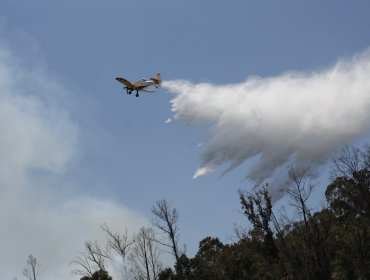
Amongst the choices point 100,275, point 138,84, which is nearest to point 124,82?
point 138,84

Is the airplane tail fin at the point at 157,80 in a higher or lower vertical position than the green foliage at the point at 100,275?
higher

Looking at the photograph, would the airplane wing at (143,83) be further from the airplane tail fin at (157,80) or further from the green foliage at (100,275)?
the green foliage at (100,275)

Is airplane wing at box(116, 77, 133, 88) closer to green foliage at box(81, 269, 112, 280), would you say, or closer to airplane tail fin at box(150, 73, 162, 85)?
airplane tail fin at box(150, 73, 162, 85)

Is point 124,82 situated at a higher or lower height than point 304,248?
higher

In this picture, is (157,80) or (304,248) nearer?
(304,248)

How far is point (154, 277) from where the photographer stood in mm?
60938

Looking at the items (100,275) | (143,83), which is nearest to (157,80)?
(143,83)

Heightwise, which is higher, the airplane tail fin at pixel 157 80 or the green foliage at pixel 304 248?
the airplane tail fin at pixel 157 80

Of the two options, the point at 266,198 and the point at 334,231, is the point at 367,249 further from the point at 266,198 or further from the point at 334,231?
the point at 266,198

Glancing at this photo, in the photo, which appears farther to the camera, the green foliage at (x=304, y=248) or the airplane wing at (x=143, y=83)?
the airplane wing at (x=143, y=83)

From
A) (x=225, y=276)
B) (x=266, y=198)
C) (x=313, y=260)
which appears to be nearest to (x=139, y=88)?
(x=266, y=198)

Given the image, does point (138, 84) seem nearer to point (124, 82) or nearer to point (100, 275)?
point (124, 82)

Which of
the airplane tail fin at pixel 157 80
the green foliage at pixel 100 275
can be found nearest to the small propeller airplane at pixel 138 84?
the airplane tail fin at pixel 157 80

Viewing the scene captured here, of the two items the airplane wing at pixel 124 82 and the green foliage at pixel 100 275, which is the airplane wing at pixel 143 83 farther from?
the green foliage at pixel 100 275
